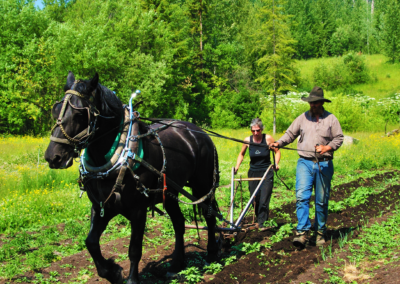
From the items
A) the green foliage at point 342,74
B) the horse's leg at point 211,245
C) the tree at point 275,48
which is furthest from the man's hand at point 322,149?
the green foliage at point 342,74

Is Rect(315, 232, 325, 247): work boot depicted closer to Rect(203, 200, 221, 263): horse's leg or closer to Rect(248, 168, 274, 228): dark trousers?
Rect(248, 168, 274, 228): dark trousers

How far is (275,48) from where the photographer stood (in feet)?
104

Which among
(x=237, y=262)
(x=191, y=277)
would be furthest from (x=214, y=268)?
(x=191, y=277)

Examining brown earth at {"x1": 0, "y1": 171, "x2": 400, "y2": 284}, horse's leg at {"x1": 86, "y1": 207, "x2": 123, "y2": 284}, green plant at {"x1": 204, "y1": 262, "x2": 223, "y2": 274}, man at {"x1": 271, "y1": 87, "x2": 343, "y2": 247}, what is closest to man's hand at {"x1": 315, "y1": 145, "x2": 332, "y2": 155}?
man at {"x1": 271, "y1": 87, "x2": 343, "y2": 247}

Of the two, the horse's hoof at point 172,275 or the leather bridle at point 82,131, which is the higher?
the leather bridle at point 82,131

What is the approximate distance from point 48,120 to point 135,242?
2698cm

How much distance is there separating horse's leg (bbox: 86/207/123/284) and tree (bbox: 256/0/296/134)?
93.1 feet

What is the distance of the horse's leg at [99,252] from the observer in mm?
4281

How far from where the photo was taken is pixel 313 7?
83.9 meters

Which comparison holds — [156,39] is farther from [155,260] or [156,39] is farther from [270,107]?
[155,260]

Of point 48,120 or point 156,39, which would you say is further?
point 156,39

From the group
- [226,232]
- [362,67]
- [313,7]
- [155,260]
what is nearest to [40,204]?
[155,260]

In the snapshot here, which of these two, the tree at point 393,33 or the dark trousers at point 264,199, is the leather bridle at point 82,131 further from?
the tree at point 393,33

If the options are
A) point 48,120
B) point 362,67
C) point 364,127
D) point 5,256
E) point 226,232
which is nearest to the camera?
point 5,256
